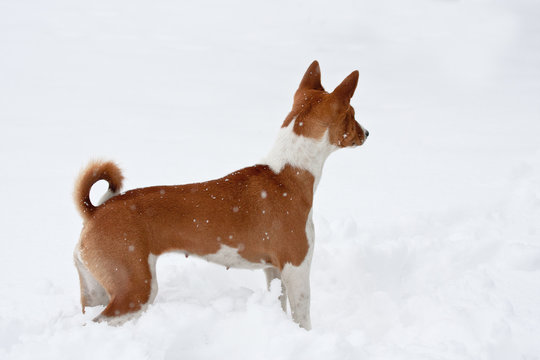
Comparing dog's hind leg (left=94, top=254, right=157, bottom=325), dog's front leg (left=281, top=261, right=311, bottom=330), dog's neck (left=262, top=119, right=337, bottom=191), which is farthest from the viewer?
dog's neck (left=262, top=119, right=337, bottom=191)

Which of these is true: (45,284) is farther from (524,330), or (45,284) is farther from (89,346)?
(524,330)

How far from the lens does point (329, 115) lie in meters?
3.55

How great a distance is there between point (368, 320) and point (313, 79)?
2148 mm

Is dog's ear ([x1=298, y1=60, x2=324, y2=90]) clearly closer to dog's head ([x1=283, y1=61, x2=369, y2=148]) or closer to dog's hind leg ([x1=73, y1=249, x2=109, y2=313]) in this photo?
dog's head ([x1=283, y1=61, x2=369, y2=148])

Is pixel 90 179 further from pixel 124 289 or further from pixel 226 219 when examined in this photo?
pixel 226 219

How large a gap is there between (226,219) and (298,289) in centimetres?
72

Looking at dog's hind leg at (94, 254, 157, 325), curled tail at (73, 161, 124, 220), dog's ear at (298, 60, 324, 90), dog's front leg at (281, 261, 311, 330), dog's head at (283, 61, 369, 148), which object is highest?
dog's ear at (298, 60, 324, 90)

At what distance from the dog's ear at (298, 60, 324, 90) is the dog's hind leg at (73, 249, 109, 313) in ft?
7.02

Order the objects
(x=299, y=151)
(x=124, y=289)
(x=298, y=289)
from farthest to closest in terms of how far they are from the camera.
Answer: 1. (x=299, y=151)
2. (x=298, y=289)
3. (x=124, y=289)

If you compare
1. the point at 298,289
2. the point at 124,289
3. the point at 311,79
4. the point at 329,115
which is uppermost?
the point at 311,79

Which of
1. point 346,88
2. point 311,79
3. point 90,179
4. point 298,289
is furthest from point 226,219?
point 311,79

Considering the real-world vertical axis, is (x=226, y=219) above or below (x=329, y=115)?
below

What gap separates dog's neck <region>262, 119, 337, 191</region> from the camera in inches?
141

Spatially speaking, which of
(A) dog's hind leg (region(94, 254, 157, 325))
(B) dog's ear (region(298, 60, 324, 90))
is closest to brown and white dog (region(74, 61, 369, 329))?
(A) dog's hind leg (region(94, 254, 157, 325))
